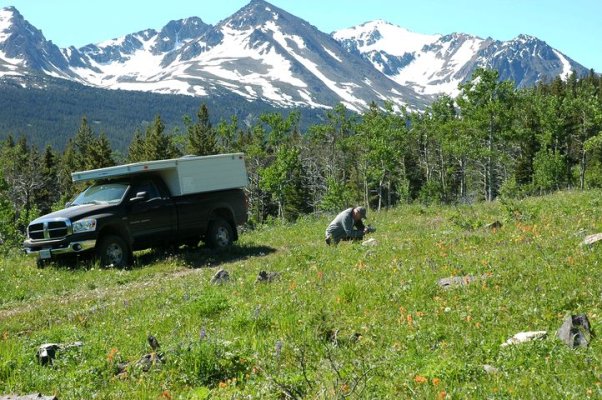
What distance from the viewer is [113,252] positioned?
16.9 meters

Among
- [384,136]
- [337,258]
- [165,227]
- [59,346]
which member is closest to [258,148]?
[384,136]

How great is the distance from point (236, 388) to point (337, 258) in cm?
760

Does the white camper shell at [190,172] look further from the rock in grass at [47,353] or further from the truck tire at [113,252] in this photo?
the rock in grass at [47,353]

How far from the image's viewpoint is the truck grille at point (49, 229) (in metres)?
16.2

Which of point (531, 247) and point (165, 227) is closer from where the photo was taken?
point (531, 247)

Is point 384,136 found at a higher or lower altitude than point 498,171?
higher

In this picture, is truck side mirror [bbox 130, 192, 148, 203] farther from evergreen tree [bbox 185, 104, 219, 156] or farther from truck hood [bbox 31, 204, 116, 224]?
evergreen tree [bbox 185, 104, 219, 156]

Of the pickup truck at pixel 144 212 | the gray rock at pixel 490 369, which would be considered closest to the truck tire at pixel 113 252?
the pickup truck at pixel 144 212

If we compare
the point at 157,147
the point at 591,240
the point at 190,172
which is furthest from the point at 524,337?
the point at 157,147

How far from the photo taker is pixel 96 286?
14469 mm

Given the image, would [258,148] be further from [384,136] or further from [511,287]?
[511,287]

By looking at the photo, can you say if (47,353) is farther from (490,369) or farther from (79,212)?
(79,212)

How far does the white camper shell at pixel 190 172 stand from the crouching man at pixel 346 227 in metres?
4.76

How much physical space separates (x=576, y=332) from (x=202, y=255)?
13.8 m
